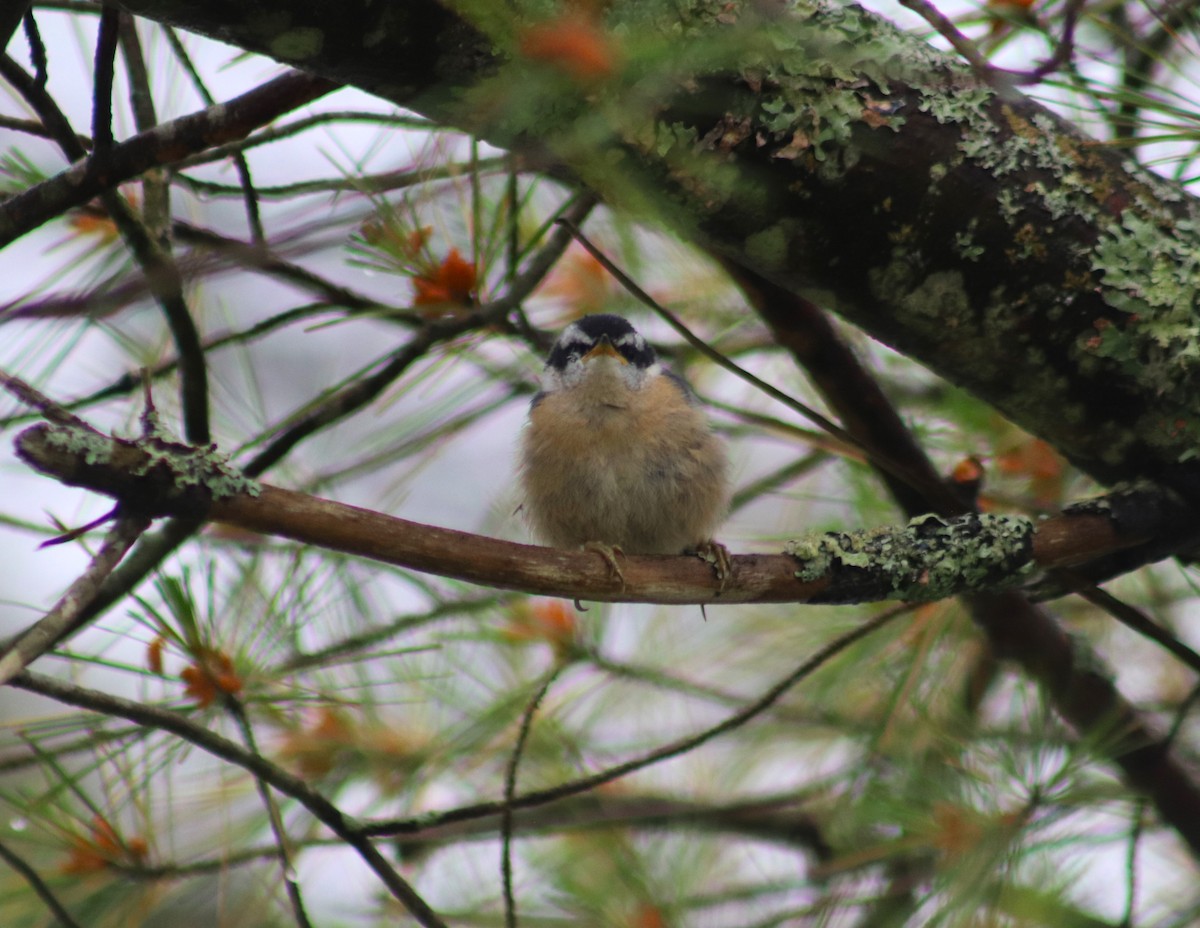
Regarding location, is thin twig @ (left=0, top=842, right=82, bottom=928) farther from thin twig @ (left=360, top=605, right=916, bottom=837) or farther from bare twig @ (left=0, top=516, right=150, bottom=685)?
bare twig @ (left=0, top=516, right=150, bottom=685)

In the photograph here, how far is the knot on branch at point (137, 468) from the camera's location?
1.28 meters

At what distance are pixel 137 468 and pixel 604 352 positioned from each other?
1.74 meters

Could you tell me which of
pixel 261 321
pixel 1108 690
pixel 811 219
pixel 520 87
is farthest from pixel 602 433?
pixel 520 87

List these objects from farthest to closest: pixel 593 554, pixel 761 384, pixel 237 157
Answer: pixel 237 157
pixel 761 384
pixel 593 554

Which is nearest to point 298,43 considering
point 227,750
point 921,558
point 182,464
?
point 182,464

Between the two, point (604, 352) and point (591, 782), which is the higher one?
point (604, 352)

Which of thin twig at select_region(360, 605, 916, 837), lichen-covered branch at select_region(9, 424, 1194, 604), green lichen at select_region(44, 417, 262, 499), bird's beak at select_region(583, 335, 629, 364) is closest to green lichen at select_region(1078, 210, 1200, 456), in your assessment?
lichen-covered branch at select_region(9, 424, 1194, 604)

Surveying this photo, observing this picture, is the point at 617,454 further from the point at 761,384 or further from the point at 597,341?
the point at 761,384

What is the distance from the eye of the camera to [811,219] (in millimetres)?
1954

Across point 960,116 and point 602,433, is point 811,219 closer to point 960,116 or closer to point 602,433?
point 960,116

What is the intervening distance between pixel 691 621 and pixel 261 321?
157 centimetres

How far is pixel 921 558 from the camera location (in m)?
2.08

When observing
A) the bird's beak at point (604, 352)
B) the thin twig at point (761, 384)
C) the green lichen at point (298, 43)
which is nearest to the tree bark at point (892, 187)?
the green lichen at point (298, 43)

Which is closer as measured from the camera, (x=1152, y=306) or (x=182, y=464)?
(x=182, y=464)
